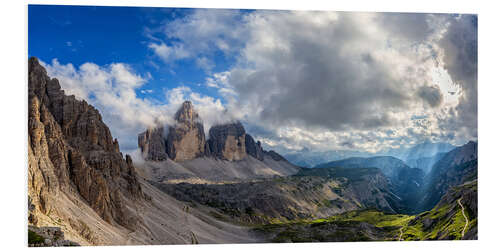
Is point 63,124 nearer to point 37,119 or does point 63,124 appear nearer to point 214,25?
point 37,119

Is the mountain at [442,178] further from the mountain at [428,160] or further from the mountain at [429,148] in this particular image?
the mountain at [429,148]

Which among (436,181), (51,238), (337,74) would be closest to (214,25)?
(337,74)

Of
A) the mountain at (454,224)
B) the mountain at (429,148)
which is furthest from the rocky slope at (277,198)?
the mountain at (454,224)

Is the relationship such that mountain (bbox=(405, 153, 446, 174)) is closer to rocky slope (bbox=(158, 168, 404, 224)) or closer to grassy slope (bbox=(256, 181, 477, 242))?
grassy slope (bbox=(256, 181, 477, 242))

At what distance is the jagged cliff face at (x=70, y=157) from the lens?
28.4 metres

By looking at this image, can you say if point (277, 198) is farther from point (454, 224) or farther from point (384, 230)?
point (454, 224)

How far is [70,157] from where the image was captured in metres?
35.6

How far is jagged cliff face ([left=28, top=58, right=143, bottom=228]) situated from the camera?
93.2ft

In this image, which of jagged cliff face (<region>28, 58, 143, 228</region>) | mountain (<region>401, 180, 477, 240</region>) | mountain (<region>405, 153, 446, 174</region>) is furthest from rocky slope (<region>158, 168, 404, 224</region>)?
mountain (<region>401, 180, 477, 240</region>)

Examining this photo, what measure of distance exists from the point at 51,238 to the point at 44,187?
607cm

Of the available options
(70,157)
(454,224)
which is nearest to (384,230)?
Answer: (454,224)

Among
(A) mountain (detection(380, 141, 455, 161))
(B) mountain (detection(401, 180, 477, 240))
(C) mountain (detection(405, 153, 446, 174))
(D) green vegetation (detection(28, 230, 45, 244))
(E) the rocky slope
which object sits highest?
(A) mountain (detection(380, 141, 455, 161))

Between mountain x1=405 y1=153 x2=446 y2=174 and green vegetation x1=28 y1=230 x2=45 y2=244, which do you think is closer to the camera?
green vegetation x1=28 y1=230 x2=45 y2=244
